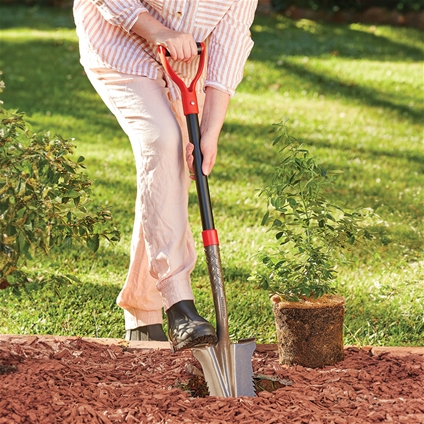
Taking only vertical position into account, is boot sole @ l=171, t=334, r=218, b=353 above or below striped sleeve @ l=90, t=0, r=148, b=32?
below

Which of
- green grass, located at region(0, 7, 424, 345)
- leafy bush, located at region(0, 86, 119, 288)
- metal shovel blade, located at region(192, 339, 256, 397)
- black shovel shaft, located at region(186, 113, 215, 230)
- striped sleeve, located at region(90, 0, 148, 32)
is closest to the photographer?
leafy bush, located at region(0, 86, 119, 288)

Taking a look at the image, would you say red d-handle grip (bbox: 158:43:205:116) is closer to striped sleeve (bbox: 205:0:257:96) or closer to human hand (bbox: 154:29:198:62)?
human hand (bbox: 154:29:198:62)

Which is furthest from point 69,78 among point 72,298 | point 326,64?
point 72,298

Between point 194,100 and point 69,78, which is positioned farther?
point 69,78

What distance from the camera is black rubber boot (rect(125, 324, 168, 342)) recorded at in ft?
12.0

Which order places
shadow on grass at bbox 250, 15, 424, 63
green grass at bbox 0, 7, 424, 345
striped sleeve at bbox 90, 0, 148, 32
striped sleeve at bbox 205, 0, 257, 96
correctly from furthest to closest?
shadow on grass at bbox 250, 15, 424, 63, green grass at bbox 0, 7, 424, 345, striped sleeve at bbox 205, 0, 257, 96, striped sleeve at bbox 90, 0, 148, 32

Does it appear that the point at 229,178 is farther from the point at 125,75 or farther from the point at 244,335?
the point at 125,75

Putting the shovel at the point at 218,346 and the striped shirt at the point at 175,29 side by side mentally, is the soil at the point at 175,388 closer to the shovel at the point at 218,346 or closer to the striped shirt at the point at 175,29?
the shovel at the point at 218,346

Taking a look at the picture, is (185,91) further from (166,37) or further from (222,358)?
(222,358)

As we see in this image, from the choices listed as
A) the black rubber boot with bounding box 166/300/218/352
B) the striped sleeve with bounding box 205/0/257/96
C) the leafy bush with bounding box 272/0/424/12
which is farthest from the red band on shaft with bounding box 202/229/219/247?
the leafy bush with bounding box 272/0/424/12

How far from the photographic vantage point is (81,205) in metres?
3.12

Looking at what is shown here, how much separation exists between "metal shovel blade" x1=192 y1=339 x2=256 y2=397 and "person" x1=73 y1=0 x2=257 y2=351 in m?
0.06

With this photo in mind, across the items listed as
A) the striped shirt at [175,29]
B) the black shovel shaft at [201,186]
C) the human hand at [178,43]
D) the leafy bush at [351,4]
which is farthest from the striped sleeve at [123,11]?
the leafy bush at [351,4]

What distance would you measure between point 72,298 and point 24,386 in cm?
133
